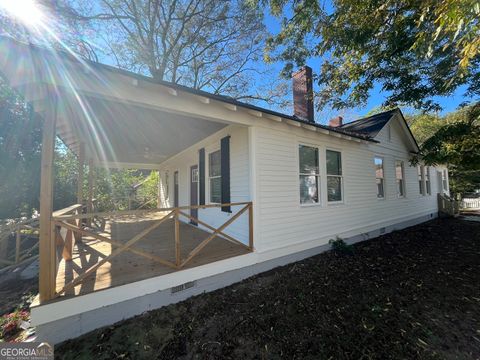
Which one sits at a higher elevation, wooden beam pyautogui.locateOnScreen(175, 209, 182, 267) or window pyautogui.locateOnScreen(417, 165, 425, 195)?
window pyautogui.locateOnScreen(417, 165, 425, 195)

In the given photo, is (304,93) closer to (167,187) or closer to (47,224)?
(47,224)

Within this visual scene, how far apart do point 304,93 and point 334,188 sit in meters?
3.50

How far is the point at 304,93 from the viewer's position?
7.09 metres

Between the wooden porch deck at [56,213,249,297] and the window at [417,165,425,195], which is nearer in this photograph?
the wooden porch deck at [56,213,249,297]

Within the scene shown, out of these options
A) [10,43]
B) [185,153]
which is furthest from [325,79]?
[10,43]

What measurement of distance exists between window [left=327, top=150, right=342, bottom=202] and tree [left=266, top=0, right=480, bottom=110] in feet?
7.82

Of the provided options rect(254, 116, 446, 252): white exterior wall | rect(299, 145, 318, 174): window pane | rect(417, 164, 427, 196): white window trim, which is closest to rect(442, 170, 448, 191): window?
rect(417, 164, 427, 196): white window trim

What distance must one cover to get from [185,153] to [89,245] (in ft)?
14.6

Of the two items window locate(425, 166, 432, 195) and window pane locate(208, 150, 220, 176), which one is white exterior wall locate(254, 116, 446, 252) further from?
window locate(425, 166, 432, 195)

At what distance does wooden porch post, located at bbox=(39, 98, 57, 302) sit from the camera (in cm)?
245

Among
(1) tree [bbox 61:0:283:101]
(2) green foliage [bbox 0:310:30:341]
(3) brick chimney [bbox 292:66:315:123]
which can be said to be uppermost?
(1) tree [bbox 61:0:283:101]

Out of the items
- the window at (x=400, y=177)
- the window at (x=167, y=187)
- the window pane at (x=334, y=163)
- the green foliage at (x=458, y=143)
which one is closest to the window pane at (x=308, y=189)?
the window pane at (x=334, y=163)

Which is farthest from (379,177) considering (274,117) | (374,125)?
(274,117)

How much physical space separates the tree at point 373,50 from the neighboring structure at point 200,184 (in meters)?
1.08
